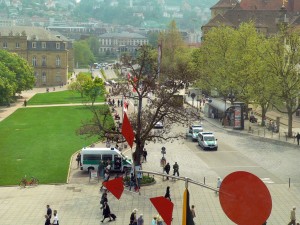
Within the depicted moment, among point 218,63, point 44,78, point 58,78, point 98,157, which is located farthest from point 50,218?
point 58,78

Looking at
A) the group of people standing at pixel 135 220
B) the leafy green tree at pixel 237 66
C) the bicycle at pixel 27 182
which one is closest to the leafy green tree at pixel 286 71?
the leafy green tree at pixel 237 66

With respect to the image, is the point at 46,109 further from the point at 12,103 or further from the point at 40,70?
the point at 40,70

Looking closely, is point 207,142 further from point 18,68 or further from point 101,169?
point 18,68

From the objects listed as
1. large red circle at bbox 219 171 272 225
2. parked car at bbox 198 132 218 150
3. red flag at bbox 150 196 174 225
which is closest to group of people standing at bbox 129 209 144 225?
red flag at bbox 150 196 174 225

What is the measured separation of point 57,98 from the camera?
10100cm

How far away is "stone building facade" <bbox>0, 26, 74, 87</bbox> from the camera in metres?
126

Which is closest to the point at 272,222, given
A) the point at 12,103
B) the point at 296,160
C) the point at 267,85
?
the point at 296,160

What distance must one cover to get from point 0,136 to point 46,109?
24.8m

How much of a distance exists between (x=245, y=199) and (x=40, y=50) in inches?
4688

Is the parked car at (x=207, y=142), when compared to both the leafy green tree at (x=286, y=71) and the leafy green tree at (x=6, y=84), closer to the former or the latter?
the leafy green tree at (x=286, y=71)

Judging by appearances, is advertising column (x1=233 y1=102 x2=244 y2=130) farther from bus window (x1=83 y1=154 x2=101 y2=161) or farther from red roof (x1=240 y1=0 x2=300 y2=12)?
red roof (x1=240 y1=0 x2=300 y2=12)

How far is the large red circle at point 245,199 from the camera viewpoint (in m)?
12.0

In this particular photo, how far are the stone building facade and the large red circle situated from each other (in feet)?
388

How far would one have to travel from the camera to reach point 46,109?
8456cm
